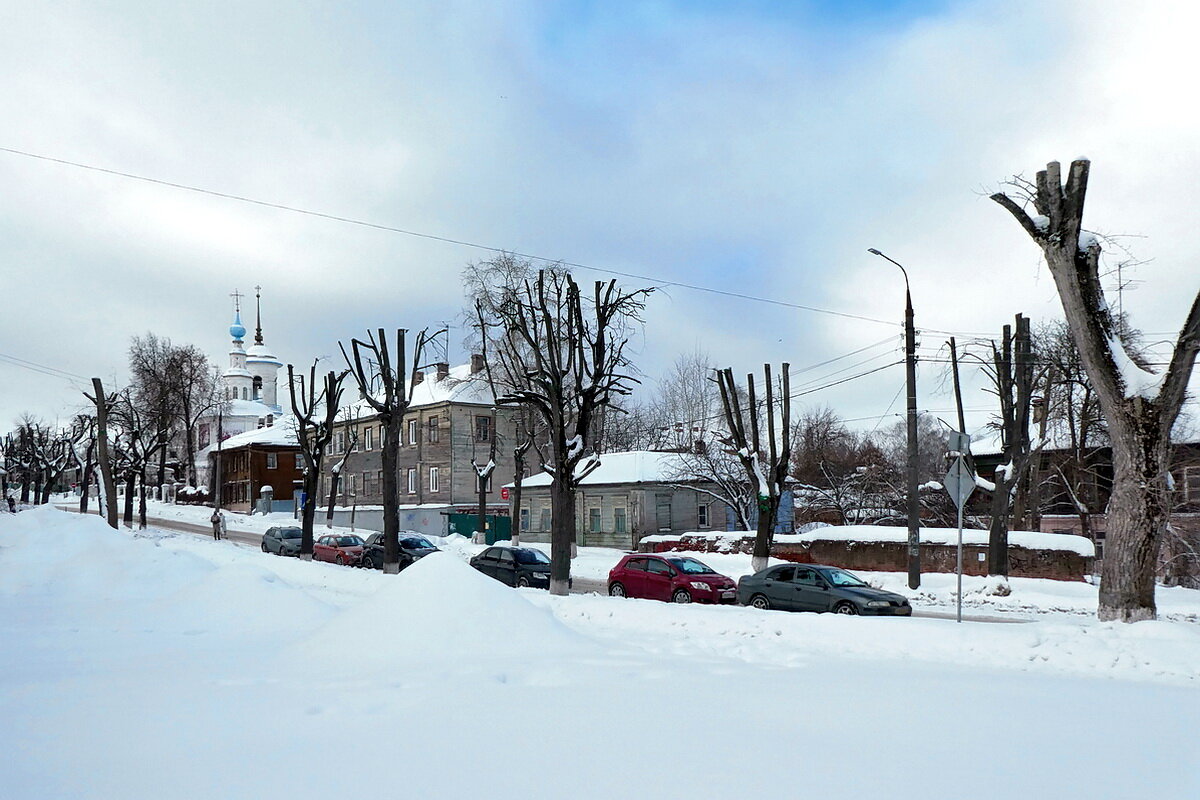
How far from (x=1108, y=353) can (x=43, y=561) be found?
21.6m

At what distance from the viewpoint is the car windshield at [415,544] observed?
32.0m

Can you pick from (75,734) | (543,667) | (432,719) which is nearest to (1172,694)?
(543,667)

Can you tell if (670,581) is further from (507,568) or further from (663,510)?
(663,510)

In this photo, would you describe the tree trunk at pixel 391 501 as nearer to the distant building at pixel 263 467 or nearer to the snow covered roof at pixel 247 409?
the distant building at pixel 263 467

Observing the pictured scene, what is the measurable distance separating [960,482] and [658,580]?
28.5 feet

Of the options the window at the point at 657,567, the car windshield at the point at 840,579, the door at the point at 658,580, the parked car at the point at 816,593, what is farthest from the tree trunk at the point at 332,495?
the car windshield at the point at 840,579

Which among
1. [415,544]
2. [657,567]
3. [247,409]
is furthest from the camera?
[247,409]

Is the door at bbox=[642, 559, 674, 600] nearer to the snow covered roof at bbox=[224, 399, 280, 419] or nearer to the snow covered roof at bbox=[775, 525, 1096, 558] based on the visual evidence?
the snow covered roof at bbox=[775, 525, 1096, 558]

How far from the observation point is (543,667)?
8.84 m

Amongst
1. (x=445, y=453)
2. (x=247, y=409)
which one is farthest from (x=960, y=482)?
(x=247, y=409)

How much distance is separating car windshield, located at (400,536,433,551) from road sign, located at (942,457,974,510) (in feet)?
66.8

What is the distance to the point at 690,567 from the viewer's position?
23.1 metres

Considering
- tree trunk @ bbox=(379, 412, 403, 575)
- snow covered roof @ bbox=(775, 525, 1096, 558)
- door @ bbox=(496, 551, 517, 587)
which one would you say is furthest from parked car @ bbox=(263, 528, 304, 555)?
snow covered roof @ bbox=(775, 525, 1096, 558)

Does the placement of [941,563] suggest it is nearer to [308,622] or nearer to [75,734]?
[308,622]
